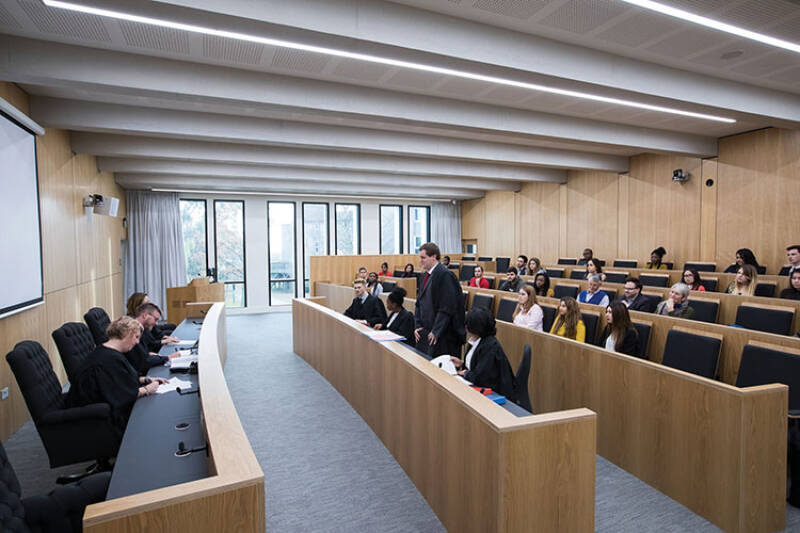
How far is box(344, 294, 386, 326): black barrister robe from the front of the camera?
6309 millimetres

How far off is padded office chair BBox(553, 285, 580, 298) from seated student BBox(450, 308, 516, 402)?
4044 mm

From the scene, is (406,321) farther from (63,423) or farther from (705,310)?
(705,310)

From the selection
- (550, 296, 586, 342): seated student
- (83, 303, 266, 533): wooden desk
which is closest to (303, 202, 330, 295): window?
(550, 296, 586, 342): seated student

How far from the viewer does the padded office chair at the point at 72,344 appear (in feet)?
12.3

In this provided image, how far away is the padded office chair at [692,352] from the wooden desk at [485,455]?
204cm

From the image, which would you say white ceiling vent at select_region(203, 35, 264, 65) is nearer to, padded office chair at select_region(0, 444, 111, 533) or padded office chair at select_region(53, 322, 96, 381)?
padded office chair at select_region(53, 322, 96, 381)

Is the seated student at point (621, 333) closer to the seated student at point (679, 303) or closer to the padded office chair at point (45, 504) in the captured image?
the seated student at point (679, 303)

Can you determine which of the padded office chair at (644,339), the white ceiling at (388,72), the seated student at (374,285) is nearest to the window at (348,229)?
the seated student at (374,285)

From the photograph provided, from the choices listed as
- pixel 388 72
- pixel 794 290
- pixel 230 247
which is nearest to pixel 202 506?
pixel 388 72

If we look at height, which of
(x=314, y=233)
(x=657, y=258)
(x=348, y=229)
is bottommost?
(x=657, y=258)

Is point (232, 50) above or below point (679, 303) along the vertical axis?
above

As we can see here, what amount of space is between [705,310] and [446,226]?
10942 millimetres

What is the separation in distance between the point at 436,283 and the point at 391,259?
343 inches

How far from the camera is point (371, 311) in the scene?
6.41m
